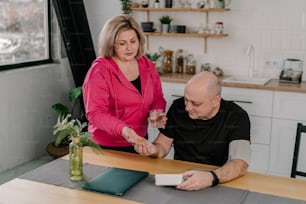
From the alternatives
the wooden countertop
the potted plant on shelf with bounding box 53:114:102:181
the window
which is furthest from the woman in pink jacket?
the window

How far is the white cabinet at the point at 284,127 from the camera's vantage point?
340 cm

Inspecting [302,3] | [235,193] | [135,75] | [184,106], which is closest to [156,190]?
[235,193]

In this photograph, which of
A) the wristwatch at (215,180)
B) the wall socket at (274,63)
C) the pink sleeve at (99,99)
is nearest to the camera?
the wristwatch at (215,180)

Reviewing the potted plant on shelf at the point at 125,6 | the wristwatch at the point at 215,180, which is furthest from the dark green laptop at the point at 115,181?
the potted plant on shelf at the point at 125,6

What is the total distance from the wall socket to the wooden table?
2.23 meters

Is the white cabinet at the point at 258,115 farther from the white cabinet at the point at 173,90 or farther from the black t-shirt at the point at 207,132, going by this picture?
the black t-shirt at the point at 207,132

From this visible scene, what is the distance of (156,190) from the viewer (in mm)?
1678

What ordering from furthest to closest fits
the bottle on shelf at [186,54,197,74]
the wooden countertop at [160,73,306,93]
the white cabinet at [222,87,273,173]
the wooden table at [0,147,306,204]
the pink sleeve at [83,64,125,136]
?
the bottle on shelf at [186,54,197,74]
the white cabinet at [222,87,273,173]
the wooden countertop at [160,73,306,93]
the pink sleeve at [83,64,125,136]
the wooden table at [0,147,306,204]

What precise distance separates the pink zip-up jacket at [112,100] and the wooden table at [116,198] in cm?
20

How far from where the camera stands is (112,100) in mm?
2246

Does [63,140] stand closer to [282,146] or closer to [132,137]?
[282,146]

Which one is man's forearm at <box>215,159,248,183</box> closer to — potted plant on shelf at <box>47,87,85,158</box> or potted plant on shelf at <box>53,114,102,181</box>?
potted plant on shelf at <box>53,114,102,181</box>

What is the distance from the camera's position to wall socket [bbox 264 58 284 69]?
3.87m

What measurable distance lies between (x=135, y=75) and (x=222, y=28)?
1877 millimetres
